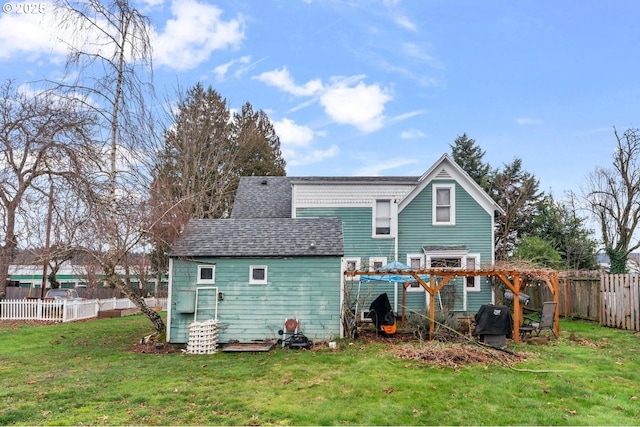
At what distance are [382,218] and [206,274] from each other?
7.66 meters

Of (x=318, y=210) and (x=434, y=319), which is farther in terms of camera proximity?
(x=318, y=210)

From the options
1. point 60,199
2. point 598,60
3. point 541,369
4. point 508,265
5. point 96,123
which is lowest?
point 541,369

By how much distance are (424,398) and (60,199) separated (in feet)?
33.3

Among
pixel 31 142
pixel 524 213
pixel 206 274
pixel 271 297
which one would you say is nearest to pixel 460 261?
pixel 271 297

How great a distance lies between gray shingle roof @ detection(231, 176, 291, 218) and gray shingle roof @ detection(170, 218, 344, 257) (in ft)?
16.0

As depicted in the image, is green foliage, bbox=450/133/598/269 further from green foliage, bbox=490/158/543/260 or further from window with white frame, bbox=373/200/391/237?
window with white frame, bbox=373/200/391/237

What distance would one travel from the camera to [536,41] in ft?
47.6

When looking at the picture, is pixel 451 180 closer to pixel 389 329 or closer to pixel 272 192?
pixel 389 329

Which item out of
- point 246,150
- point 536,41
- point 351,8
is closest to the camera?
point 351,8

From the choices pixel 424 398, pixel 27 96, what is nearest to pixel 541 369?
pixel 424 398

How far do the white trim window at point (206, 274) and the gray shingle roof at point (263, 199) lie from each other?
6.42m

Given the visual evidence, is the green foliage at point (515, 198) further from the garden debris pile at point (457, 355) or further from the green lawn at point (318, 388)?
the garden debris pile at point (457, 355)

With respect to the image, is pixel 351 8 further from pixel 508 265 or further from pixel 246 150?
pixel 246 150

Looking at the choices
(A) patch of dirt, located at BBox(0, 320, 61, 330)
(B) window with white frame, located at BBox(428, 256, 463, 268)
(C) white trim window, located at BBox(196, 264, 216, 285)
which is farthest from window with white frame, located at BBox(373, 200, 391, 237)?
(A) patch of dirt, located at BBox(0, 320, 61, 330)
